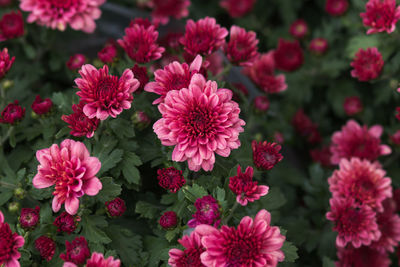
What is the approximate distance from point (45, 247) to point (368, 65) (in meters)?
1.24

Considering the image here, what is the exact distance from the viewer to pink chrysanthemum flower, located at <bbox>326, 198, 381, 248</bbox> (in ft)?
4.28

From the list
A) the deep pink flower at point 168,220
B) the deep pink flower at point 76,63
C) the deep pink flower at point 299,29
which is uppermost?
the deep pink flower at point 299,29

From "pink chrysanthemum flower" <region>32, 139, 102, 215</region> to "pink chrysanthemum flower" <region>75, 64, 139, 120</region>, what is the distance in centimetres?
11

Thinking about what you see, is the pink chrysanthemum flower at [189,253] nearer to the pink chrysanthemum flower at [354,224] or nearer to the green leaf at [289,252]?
the green leaf at [289,252]

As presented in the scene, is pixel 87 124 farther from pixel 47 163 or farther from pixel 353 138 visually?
pixel 353 138

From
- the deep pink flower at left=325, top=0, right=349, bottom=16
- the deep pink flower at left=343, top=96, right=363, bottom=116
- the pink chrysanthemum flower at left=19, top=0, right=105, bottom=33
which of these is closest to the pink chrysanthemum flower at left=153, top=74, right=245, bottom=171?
the pink chrysanthemum flower at left=19, top=0, right=105, bottom=33

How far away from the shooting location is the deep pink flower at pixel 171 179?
1.11 meters

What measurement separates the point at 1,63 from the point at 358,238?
1285 mm

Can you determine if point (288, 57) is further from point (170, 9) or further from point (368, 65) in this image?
point (170, 9)

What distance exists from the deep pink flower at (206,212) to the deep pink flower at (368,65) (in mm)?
776

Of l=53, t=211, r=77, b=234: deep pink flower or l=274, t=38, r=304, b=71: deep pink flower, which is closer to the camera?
l=53, t=211, r=77, b=234: deep pink flower

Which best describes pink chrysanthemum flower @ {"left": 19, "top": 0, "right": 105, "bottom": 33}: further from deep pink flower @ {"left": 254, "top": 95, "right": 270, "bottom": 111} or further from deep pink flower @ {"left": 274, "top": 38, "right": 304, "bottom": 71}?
deep pink flower @ {"left": 274, "top": 38, "right": 304, "bottom": 71}

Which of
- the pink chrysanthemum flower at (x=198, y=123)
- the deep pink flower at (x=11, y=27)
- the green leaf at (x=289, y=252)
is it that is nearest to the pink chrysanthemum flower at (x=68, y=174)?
the pink chrysanthemum flower at (x=198, y=123)

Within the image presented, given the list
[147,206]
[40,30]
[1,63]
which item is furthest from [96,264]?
[40,30]
